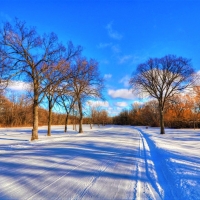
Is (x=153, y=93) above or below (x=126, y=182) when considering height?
above

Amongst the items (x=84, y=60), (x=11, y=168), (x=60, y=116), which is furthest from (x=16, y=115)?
(x=11, y=168)

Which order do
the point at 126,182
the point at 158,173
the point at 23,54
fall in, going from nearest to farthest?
the point at 126,182, the point at 158,173, the point at 23,54

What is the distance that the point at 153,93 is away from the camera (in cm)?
2373

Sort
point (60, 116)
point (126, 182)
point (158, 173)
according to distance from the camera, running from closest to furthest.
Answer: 1. point (126, 182)
2. point (158, 173)
3. point (60, 116)

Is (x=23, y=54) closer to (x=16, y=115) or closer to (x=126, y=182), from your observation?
(x=126, y=182)

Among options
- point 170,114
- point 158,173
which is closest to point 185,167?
point 158,173

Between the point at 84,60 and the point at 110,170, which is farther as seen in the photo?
the point at 84,60

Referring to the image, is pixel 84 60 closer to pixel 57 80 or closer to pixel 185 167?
pixel 57 80

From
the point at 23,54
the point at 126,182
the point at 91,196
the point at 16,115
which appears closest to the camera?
the point at 91,196

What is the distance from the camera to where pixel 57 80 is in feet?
47.8

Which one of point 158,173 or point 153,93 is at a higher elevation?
point 153,93

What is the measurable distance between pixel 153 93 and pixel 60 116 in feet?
268

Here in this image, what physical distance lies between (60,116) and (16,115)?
117 ft

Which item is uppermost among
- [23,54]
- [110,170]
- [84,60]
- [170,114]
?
[84,60]
